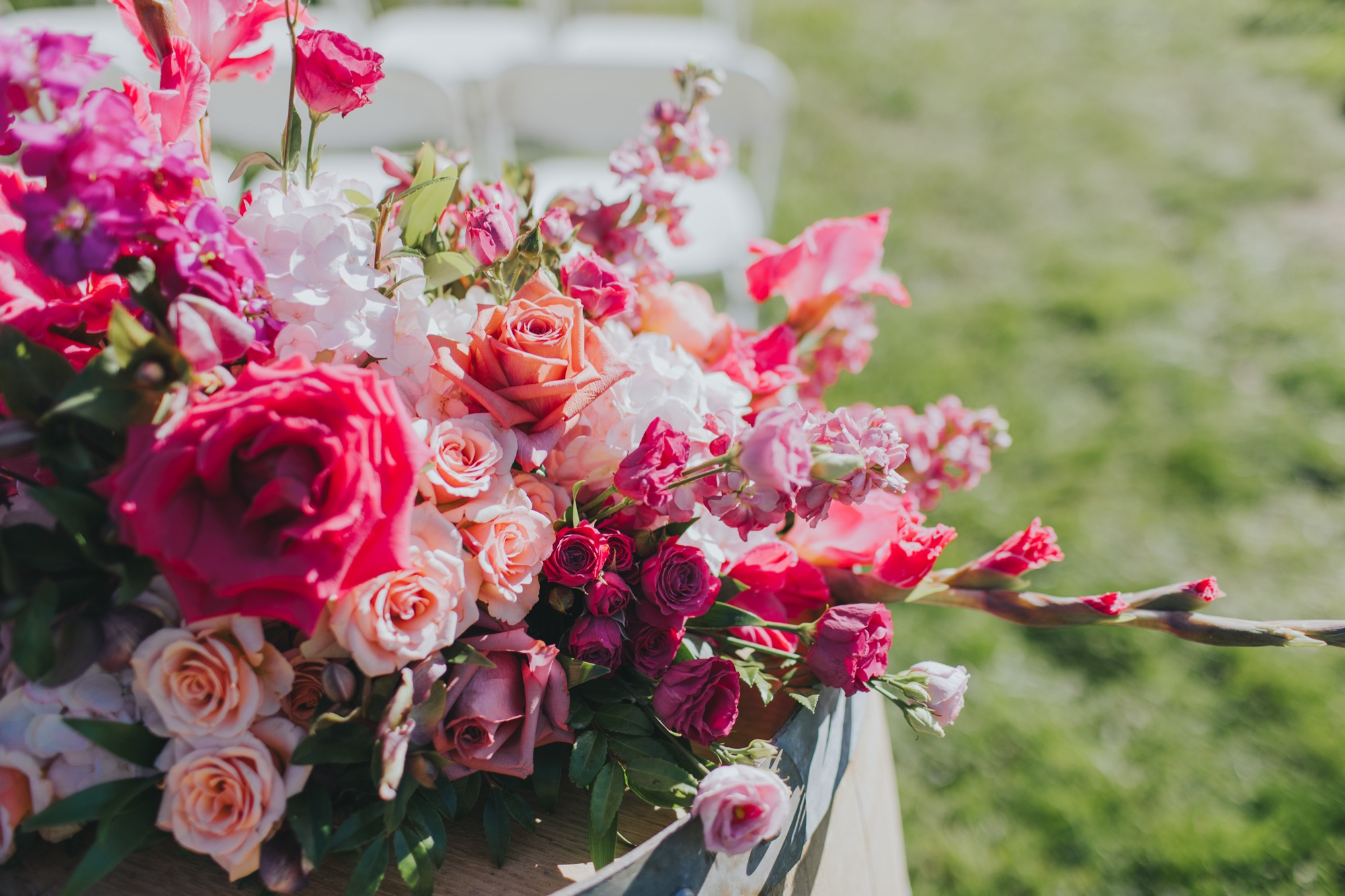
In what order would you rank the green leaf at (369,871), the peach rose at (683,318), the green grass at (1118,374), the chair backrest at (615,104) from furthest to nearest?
the chair backrest at (615,104) < the green grass at (1118,374) < the peach rose at (683,318) < the green leaf at (369,871)

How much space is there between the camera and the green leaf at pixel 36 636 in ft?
1.71

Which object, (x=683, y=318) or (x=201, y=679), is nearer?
(x=201, y=679)

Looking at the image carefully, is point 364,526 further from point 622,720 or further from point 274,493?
point 622,720

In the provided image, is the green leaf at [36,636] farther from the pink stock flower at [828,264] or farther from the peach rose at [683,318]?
the pink stock flower at [828,264]

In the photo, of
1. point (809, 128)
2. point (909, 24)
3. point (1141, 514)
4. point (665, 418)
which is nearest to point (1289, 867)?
point (1141, 514)

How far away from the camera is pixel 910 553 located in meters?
0.69

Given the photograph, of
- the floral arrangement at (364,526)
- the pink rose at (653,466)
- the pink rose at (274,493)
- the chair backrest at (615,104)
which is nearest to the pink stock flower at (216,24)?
the floral arrangement at (364,526)

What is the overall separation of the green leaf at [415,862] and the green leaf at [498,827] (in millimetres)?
47

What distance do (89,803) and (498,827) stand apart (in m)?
0.25

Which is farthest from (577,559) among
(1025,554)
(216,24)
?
(216,24)

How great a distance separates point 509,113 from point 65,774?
7.63 ft

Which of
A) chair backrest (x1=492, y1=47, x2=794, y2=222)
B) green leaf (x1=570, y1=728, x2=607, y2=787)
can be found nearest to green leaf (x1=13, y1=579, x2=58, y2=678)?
green leaf (x1=570, y1=728, x2=607, y2=787)

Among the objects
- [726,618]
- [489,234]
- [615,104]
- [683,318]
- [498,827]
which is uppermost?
[489,234]

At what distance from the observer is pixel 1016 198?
3.64 meters
